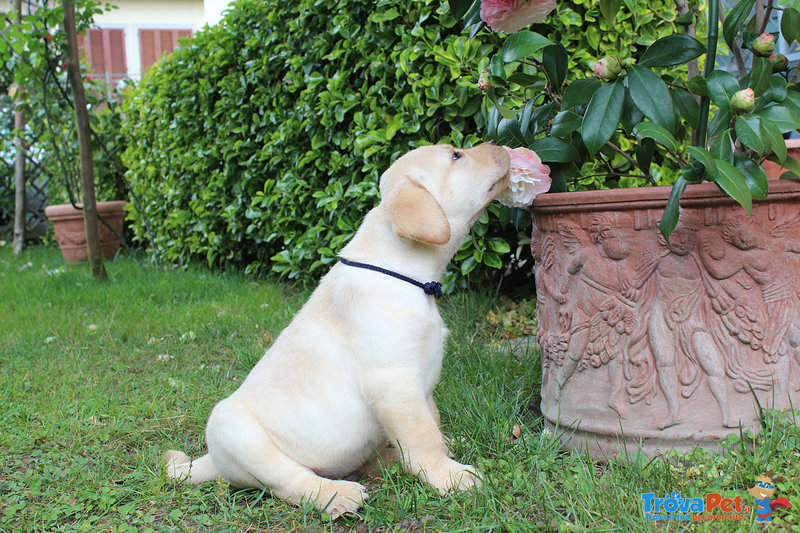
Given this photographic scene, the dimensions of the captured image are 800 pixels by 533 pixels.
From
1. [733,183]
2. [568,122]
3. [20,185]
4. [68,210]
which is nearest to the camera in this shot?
[733,183]

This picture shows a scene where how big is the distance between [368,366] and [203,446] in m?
1.03

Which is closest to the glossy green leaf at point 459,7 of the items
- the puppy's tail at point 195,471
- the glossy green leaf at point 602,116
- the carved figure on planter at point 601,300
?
the glossy green leaf at point 602,116

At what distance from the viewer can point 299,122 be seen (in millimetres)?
5055

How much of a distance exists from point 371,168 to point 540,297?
6.86ft

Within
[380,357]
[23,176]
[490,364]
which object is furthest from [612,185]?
[23,176]

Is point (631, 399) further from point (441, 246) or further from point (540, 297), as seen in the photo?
point (441, 246)

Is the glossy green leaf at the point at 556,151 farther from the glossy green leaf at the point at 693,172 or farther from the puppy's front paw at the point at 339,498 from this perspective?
the puppy's front paw at the point at 339,498

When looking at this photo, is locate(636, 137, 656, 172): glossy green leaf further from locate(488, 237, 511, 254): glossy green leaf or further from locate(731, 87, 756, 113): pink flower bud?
locate(488, 237, 511, 254): glossy green leaf

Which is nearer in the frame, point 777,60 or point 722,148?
point 722,148

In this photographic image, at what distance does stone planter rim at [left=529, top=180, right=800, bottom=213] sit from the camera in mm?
2018

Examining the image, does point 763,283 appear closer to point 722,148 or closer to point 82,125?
point 722,148

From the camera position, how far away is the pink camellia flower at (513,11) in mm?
2148

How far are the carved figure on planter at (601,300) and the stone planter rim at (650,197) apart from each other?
5cm

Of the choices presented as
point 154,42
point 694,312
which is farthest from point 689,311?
point 154,42
